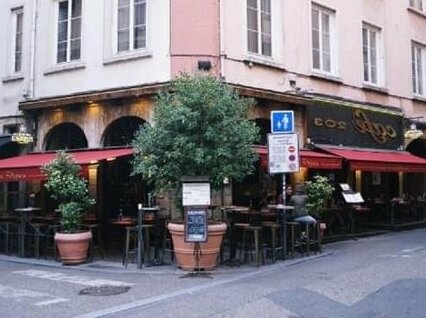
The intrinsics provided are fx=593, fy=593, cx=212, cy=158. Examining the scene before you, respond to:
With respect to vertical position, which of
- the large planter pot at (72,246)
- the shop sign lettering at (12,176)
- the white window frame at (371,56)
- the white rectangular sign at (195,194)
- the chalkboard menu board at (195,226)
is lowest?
the large planter pot at (72,246)

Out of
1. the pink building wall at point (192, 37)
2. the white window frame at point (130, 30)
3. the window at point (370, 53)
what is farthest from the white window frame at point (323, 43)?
the white window frame at point (130, 30)

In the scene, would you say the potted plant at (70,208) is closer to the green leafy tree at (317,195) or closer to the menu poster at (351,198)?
the green leafy tree at (317,195)

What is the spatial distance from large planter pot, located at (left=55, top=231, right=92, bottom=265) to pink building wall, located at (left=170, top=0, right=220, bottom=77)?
456 cm

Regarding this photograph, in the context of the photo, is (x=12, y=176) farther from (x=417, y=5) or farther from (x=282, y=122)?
(x=417, y=5)

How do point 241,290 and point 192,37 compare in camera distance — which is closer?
point 241,290

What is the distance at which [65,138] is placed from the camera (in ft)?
56.8

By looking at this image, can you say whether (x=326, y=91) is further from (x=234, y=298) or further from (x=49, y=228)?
(x=234, y=298)

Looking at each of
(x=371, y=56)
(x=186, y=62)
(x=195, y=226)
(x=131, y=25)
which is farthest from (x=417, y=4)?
(x=195, y=226)

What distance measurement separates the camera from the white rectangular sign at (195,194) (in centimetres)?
1119

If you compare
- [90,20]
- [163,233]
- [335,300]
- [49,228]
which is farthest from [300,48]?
[335,300]

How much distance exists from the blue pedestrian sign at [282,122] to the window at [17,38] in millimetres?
9207

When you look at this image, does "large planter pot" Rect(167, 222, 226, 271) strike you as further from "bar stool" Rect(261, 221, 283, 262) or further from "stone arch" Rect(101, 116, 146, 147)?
"stone arch" Rect(101, 116, 146, 147)

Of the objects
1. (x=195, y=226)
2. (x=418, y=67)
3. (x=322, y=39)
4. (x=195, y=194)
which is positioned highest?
(x=418, y=67)

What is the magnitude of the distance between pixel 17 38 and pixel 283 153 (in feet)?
33.4
